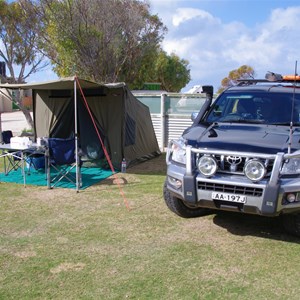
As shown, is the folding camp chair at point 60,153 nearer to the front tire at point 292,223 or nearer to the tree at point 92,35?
the front tire at point 292,223

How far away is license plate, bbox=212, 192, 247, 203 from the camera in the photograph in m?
4.01

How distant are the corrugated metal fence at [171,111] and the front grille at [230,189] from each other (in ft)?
24.1

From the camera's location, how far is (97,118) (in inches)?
351

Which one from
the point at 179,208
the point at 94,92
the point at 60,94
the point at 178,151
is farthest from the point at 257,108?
the point at 60,94

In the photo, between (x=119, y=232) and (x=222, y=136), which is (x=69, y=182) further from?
(x=222, y=136)

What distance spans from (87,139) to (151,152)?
78.0 inches

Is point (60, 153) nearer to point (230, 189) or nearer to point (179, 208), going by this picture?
point (179, 208)

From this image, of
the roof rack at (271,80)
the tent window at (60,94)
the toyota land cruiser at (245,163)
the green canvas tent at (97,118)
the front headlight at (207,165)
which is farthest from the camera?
the tent window at (60,94)

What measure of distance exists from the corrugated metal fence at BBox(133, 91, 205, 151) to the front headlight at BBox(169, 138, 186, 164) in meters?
6.81

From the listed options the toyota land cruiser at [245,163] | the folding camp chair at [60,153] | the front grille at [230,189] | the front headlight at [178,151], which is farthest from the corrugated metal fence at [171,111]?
the front grille at [230,189]

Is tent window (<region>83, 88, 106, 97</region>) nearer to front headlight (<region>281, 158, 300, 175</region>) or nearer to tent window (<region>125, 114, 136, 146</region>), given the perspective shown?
tent window (<region>125, 114, 136, 146</region>)

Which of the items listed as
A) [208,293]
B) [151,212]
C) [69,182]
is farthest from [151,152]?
[208,293]

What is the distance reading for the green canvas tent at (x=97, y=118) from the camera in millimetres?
8680

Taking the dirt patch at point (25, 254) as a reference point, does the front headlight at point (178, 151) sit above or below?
above
